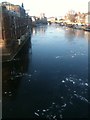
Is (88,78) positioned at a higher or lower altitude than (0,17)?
lower

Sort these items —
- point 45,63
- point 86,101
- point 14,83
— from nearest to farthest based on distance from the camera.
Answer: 1. point 86,101
2. point 14,83
3. point 45,63

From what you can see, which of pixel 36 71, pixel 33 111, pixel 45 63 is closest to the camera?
pixel 33 111

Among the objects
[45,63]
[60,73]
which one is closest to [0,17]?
[45,63]

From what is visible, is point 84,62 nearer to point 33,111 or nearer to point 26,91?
point 26,91

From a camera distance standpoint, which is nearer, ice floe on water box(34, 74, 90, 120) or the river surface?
ice floe on water box(34, 74, 90, 120)

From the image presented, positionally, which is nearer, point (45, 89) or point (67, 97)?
point (67, 97)

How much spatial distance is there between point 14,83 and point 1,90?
2.33 metres

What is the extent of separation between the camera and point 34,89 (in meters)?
21.5

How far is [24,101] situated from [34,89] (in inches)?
109

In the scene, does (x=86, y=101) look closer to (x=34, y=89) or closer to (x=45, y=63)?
(x=34, y=89)

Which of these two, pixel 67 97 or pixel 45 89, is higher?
pixel 45 89

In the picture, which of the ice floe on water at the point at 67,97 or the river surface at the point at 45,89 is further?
the river surface at the point at 45,89

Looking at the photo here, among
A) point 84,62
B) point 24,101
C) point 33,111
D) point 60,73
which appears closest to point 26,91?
point 24,101

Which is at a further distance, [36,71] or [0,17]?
[0,17]
